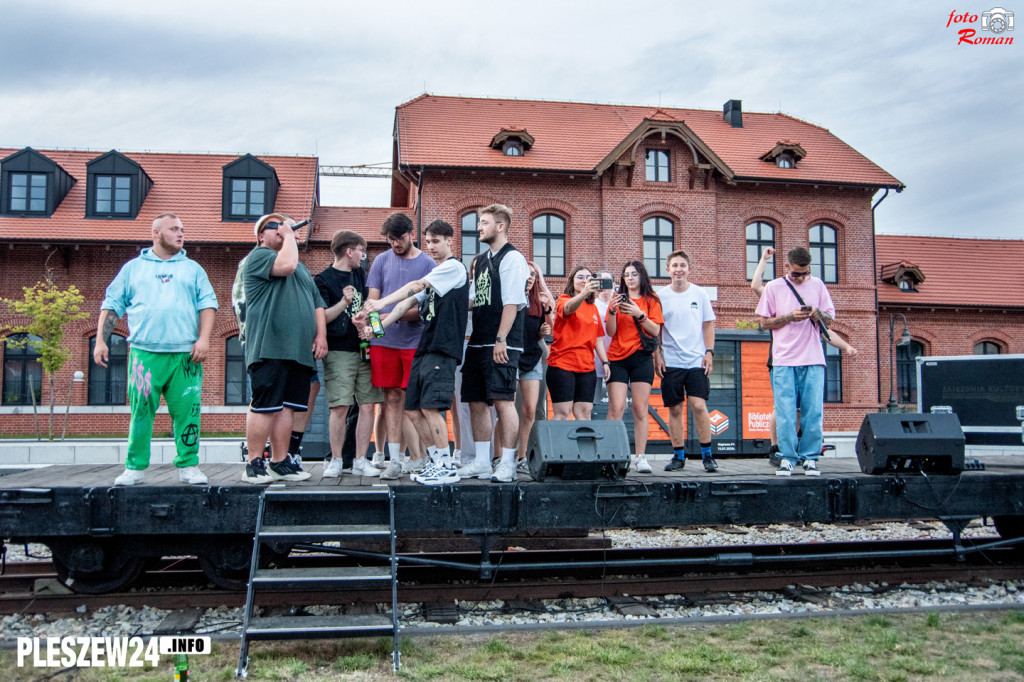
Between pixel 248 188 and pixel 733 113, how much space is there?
19385 millimetres

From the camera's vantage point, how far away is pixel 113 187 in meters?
24.1

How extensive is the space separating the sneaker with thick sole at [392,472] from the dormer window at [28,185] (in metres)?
23.5

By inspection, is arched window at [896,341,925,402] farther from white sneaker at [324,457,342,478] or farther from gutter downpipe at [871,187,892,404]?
white sneaker at [324,457,342,478]

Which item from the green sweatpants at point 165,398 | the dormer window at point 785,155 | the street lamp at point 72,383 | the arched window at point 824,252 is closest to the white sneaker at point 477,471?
the green sweatpants at point 165,398

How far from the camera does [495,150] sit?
83.6 feet

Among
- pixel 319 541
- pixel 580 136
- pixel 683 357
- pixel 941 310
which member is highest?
pixel 580 136

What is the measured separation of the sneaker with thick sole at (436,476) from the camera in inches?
195

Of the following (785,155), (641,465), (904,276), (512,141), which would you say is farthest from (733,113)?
(641,465)

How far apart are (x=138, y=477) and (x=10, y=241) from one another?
72.5ft

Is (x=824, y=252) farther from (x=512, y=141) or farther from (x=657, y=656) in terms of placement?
(x=657, y=656)

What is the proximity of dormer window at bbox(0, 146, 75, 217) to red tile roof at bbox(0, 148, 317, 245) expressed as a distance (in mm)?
362

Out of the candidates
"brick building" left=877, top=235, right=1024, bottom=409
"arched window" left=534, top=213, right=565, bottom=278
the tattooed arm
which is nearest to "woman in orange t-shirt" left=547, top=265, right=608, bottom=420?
the tattooed arm

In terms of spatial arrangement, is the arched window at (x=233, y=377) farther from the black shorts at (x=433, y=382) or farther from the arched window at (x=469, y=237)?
the black shorts at (x=433, y=382)

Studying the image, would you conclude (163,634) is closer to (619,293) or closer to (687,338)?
(619,293)
